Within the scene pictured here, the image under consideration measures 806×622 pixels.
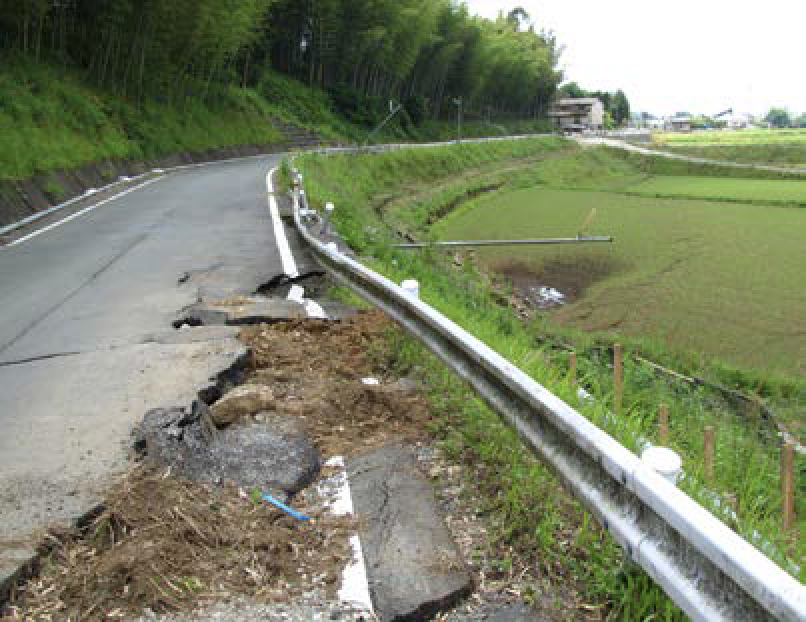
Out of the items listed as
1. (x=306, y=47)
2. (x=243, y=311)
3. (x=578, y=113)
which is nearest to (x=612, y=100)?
(x=578, y=113)

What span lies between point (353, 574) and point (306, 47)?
5210cm

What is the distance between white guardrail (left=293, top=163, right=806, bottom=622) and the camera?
156 centimetres

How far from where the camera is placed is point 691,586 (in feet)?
5.83

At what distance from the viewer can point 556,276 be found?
1712 centimetres

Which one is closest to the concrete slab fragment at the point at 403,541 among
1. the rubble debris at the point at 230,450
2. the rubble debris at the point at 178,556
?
the rubble debris at the point at 178,556

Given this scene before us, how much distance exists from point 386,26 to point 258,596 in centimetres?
4832

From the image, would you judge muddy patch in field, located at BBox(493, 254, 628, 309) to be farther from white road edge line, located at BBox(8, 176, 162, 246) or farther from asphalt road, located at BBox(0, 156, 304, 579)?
white road edge line, located at BBox(8, 176, 162, 246)

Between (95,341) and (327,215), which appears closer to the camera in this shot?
(95,341)

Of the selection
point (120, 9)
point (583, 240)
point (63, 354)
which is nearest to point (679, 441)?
point (63, 354)

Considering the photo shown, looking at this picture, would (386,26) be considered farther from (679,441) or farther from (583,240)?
(679,441)

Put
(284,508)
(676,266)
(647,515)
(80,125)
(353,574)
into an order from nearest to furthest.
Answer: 1. (647,515)
2. (353,574)
3. (284,508)
4. (676,266)
5. (80,125)

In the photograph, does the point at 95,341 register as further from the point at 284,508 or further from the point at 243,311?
the point at 284,508

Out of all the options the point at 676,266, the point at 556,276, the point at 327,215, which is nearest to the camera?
the point at 327,215

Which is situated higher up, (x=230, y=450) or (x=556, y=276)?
(x=230, y=450)
